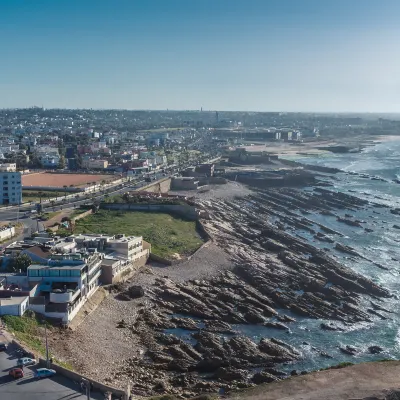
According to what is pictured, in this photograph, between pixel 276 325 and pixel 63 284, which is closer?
pixel 63 284

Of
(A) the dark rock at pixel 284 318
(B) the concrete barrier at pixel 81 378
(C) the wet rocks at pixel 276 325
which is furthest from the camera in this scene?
(A) the dark rock at pixel 284 318

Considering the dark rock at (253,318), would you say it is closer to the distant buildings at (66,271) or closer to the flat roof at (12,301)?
the distant buildings at (66,271)

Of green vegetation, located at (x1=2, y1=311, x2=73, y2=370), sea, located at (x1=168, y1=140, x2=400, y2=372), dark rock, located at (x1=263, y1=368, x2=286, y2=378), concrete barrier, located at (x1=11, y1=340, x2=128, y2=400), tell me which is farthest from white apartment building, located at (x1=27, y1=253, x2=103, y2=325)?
dark rock, located at (x1=263, y1=368, x2=286, y2=378)

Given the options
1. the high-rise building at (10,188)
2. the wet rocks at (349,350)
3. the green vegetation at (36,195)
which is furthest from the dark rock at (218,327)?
the green vegetation at (36,195)

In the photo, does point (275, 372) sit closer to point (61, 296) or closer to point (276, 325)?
point (276, 325)

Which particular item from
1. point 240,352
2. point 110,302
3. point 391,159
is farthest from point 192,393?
point 391,159

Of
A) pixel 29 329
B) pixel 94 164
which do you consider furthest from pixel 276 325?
pixel 94 164
